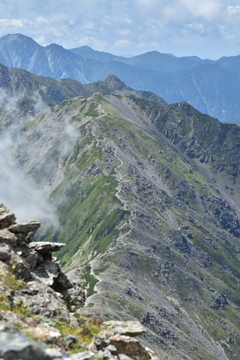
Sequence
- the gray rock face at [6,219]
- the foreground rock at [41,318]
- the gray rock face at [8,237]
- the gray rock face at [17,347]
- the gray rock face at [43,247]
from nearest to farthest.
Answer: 1. the gray rock face at [17,347]
2. the foreground rock at [41,318]
3. the gray rock face at [8,237]
4. the gray rock face at [6,219]
5. the gray rock face at [43,247]

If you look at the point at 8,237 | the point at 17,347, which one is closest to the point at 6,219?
the point at 8,237

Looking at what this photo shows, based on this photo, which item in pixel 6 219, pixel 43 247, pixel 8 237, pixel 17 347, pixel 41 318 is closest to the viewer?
pixel 17 347

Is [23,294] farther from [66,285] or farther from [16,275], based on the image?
[66,285]

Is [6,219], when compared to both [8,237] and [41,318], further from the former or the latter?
[41,318]

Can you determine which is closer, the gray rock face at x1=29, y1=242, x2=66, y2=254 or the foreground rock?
the foreground rock

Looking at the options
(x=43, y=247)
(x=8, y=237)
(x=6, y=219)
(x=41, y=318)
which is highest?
(x=6, y=219)

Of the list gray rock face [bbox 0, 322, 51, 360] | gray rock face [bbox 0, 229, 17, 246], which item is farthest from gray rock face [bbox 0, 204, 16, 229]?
gray rock face [bbox 0, 322, 51, 360]

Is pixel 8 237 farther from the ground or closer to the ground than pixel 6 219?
closer to the ground

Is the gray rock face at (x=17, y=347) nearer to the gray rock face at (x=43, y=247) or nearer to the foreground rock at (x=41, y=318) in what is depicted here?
the foreground rock at (x=41, y=318)

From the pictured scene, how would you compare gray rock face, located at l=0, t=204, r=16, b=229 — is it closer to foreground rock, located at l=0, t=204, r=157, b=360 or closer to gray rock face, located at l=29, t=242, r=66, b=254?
foreground rock, located at l=0, t=204, r=157, b=360

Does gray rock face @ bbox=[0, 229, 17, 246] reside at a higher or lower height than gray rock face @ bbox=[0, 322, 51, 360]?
lower

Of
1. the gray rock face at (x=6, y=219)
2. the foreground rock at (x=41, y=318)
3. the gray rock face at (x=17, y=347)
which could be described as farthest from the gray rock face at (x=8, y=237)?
the gray rock face at (x=17, y=347)

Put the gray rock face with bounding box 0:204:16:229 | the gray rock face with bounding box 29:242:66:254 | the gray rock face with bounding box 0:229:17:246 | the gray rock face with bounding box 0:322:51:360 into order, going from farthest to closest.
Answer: the gray rock face with bounding box 29:242:66:254, the gray rock face with bounding box 0:204:16:229, the gray rock face with bounding box 0:229:17:246, the gray rock face with bounding box 0:322:51:360

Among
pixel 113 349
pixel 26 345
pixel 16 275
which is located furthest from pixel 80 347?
pixel 16 275
